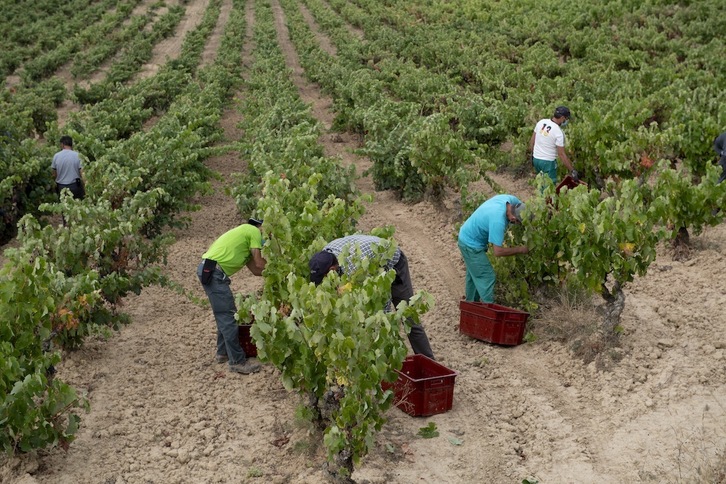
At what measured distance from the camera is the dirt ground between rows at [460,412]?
21.0 feet

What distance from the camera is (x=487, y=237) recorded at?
831 cm

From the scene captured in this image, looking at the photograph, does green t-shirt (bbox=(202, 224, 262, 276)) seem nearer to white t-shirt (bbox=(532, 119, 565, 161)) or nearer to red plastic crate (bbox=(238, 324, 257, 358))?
red plastic crate (bbox=(238, 324, 257, 358))

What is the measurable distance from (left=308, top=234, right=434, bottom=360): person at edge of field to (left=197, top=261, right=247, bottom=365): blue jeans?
3.90 feet

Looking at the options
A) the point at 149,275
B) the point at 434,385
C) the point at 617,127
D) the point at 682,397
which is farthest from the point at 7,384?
the point at 617,127

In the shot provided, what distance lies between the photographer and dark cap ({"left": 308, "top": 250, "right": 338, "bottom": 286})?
676cm

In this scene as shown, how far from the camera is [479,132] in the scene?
14.1 meters

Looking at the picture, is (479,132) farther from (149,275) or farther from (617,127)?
(149,275)

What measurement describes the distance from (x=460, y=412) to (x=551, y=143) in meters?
5.20

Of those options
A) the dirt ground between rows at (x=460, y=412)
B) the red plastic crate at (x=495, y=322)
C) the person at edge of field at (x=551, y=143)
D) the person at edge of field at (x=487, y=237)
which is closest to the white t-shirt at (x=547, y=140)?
the person at edge of field at (x=551, y=143)

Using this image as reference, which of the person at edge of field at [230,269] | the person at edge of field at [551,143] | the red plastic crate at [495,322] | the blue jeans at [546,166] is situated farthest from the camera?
the blue jeans at [546,166]

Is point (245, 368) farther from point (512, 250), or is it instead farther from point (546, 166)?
point (546, 166)

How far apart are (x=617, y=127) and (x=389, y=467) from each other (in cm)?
737

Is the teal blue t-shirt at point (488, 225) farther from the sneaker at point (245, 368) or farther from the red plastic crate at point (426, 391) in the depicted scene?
the sneaker at point (245, 368)

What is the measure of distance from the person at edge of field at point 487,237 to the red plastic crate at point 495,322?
0.26 metres
